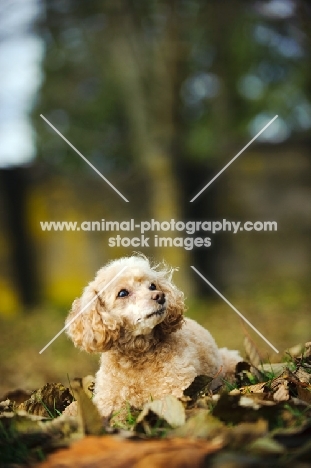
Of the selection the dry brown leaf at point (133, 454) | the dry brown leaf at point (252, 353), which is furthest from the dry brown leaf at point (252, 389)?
the dry brown leaf at point (133, 454)

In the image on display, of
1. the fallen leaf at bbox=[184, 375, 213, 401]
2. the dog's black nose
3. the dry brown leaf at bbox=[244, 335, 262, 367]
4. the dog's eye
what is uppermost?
the dog's eye

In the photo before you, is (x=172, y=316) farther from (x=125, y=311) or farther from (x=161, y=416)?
(x=161, y=416)

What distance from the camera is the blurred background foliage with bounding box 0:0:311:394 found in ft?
11.0

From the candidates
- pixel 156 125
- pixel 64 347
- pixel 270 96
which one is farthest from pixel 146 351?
pixel 270 96

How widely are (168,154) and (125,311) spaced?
12.2ft

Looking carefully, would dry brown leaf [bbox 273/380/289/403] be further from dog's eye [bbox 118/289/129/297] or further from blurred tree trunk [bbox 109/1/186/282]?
blurred tree trunk [bbox 109/1/186/282]

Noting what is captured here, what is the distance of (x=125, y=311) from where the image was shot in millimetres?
1766

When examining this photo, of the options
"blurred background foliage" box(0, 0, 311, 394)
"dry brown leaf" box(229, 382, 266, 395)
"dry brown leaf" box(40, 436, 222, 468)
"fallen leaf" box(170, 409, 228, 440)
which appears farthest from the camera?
"blurred background foliage" box(0, 0, 311, 394)

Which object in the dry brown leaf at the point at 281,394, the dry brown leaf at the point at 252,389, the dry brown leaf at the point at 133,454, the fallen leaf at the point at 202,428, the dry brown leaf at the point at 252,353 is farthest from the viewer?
the dry brown leaf at the point at 252,353

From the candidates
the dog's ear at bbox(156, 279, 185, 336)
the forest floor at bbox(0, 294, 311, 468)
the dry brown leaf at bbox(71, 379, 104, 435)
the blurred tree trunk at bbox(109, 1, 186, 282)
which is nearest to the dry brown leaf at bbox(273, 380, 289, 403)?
the forest floor at bbox(0, 294, 311, 468)

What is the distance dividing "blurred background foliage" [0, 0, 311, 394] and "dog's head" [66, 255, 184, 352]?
27 cm

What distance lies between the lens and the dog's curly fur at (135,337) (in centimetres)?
173

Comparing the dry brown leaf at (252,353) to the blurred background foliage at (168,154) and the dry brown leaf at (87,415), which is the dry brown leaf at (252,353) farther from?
the dry brown leaf at (87,415)

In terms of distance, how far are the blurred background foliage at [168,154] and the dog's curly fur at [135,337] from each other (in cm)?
30
